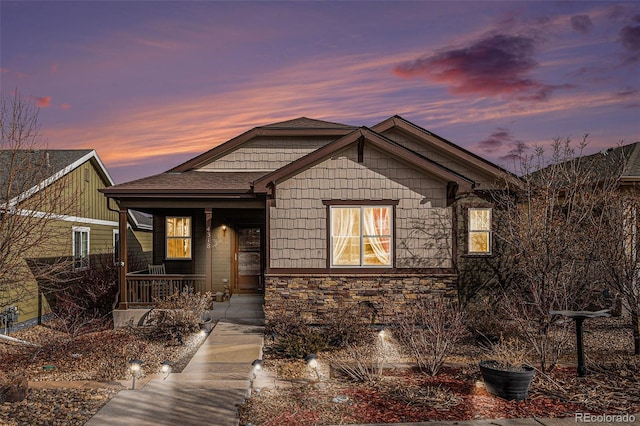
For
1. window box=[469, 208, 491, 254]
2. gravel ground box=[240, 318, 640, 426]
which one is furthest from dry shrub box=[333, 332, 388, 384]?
window box=[469, 208, 491, 254]

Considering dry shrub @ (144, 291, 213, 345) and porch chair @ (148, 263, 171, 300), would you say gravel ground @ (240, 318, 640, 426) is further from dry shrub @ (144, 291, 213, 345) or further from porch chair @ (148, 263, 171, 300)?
porch chair @ (148, 263, 171, 300)

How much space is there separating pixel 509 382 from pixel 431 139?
28.8 feet

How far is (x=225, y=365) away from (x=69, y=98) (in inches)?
521

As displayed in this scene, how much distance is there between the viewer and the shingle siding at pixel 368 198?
1151 cm

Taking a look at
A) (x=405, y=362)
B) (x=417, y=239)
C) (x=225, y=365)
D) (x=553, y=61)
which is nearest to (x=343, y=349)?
(x=405, y=362)

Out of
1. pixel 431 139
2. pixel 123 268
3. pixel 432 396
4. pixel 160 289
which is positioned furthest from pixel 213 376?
pixel 431 139

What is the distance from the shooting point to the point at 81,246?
1623 cm

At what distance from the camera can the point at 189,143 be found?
21.5 meters

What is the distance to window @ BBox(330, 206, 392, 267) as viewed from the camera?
38.0 feet

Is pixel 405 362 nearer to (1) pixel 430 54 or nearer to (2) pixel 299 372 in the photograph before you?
(2) pixel 299 372

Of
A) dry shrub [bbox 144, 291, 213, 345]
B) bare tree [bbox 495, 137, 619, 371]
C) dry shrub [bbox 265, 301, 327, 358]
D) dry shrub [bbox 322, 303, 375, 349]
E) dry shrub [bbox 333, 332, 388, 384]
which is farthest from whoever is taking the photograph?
dry shrub [bbox 144, 291, 213, 345]

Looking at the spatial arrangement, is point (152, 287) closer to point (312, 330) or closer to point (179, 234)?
point (179, 234)

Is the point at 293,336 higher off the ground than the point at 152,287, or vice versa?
the point at 152,287

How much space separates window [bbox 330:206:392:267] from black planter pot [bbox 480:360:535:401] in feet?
17.0
